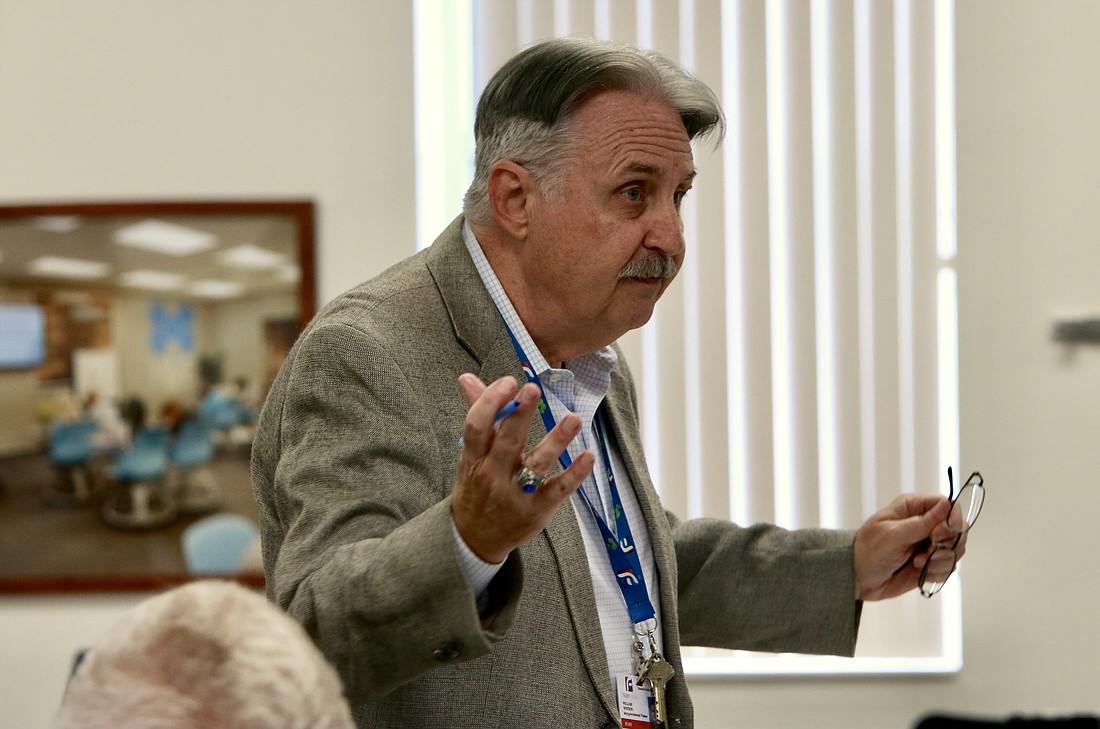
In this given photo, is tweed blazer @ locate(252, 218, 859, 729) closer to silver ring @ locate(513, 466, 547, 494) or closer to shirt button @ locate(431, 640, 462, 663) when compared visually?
shirt button @ locate(431, 640, 462, 663)

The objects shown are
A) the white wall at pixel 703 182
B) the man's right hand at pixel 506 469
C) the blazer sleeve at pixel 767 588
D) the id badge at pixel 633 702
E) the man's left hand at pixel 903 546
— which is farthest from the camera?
the white wall at pixel 703 182

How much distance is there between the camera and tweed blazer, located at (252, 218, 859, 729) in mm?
1192

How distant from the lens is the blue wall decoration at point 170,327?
347 cm

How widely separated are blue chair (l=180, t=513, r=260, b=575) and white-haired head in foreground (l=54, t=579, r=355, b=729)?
282cm

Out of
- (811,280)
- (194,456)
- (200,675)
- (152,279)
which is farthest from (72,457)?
(200,675)

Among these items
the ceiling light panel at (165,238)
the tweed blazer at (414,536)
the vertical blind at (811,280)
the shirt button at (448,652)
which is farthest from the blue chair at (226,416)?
the shirt button at (448,652)

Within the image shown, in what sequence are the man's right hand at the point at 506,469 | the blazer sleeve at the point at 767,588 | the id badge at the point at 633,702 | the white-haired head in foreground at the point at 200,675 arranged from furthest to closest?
the blazer sleeve at the point at 767,588 → the id badge at the point at 633,702 → the man's right hand at the point at 506,469 → the white-haired head in foreground at the point at 200,675

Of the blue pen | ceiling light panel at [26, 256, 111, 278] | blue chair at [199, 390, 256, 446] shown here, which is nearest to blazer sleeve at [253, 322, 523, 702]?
the blue pen

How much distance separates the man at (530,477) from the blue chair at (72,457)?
7.06 ft

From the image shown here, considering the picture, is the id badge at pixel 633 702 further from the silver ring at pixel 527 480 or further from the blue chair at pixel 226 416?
the blue chair at pixel 226 416

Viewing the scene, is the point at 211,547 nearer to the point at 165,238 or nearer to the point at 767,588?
the point at 165,238

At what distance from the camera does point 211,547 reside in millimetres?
3453

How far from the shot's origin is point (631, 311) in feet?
5.46

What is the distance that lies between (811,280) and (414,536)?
249 centimetres
